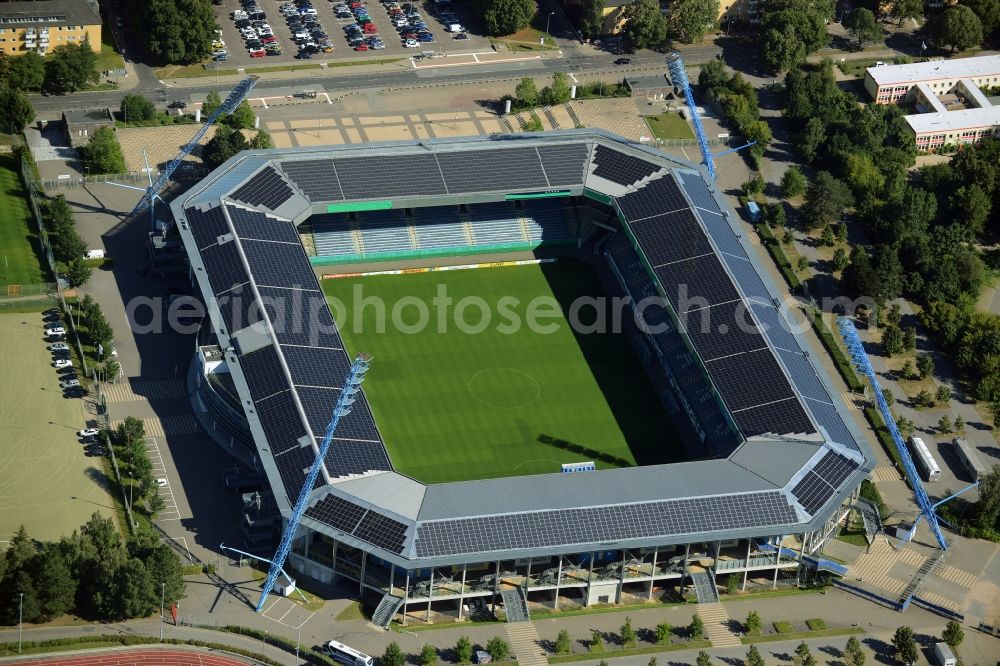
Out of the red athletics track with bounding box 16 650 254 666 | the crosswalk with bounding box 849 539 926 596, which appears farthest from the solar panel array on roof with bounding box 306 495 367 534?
the crosswalk with bounding box 849 539 926 596

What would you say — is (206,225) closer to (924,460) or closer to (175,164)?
(175,164)

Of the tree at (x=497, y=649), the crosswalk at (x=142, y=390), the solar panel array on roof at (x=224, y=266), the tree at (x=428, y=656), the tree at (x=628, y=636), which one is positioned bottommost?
the tree at (x=628, y=636)

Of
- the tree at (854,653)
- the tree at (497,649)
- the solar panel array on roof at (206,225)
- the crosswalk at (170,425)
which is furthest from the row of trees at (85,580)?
the tree at (854,653)

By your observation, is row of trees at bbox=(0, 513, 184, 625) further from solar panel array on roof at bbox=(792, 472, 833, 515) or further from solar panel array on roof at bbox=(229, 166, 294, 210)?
solar panel array on roof at bbox=(792, 472, 833, 515)

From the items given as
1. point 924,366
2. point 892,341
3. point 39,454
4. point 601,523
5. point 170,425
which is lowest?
point 924,366

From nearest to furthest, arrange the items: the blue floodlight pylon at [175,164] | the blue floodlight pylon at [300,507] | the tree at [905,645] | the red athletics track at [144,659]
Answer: the red athletics track at [144,659], the blue floodlight pylon at [300,507], the tree at [905,645], the blue floodlight pylon at [175,164]

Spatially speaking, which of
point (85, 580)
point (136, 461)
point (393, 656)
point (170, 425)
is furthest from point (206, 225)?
point (393, 656)

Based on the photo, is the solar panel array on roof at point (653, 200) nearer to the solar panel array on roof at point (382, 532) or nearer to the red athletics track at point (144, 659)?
the solar panel array on roof at point (382, 532)
